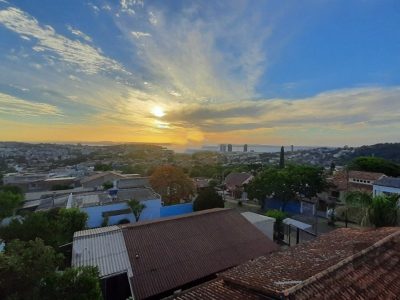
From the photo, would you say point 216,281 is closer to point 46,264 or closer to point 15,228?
point 46,264

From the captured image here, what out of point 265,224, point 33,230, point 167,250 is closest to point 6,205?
point 33,230

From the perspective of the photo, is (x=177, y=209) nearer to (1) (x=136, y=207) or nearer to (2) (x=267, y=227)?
(1) (x=136, y=207)

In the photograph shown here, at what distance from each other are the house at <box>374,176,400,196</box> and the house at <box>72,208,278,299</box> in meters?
19.6

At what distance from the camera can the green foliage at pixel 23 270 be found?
612cm

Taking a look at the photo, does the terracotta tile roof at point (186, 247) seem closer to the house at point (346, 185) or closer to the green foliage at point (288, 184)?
the green foliage at point (288, 184)

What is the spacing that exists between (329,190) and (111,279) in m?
30.8

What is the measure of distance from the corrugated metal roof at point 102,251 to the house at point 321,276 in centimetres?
518

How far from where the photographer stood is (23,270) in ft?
20.5

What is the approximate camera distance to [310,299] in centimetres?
610

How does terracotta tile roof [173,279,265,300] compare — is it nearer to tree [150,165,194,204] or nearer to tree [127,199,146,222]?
tree [127,199,146,222]

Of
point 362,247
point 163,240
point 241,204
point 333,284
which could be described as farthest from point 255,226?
point 241,204

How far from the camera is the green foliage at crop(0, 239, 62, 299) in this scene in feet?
20.1

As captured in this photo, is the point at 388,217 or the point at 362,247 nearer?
the point at 362,247

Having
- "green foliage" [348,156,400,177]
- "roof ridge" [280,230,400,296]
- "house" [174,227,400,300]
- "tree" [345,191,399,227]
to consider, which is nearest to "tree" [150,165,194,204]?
"tree" [345,191,399,227]
